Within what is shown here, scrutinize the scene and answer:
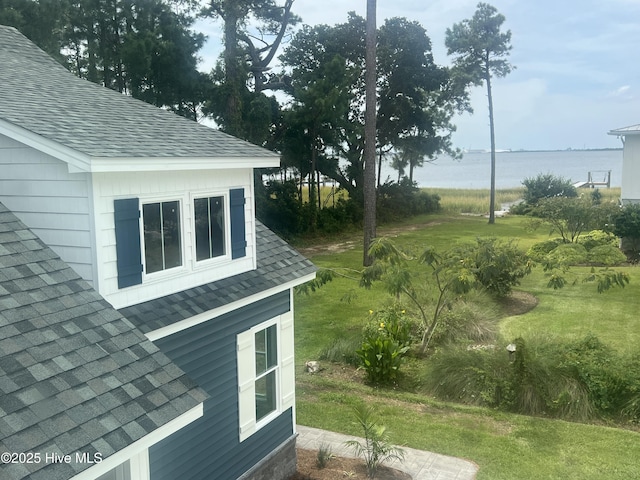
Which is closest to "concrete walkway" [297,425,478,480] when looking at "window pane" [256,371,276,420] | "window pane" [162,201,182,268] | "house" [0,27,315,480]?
"house" [0,27,315,480]

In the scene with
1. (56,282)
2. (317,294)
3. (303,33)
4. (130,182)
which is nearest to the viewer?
(56,282)

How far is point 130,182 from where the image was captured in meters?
5.32

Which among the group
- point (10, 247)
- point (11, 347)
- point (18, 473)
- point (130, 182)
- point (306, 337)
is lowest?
point (306, 337)

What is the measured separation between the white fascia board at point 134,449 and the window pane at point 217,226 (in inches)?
94.7

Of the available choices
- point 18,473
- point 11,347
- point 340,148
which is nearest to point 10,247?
point 11,347

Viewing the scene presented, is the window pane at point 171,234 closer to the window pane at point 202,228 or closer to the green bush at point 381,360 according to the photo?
the window pane at point 202,228

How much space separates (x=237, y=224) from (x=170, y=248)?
1.11 m

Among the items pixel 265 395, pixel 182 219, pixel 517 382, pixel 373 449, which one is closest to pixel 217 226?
pixel 182 219

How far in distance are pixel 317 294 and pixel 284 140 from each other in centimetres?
1160

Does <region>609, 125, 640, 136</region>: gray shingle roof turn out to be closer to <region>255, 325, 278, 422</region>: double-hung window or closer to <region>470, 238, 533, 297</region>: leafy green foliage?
<region>470, 238, 533, 297</region>: leafy green foliage

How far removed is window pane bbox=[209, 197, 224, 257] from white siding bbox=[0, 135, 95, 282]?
5.24 feet

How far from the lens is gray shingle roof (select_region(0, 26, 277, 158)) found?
5.29 m

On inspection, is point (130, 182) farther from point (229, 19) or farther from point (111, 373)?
point (229, 19)

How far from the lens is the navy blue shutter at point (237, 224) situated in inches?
263
